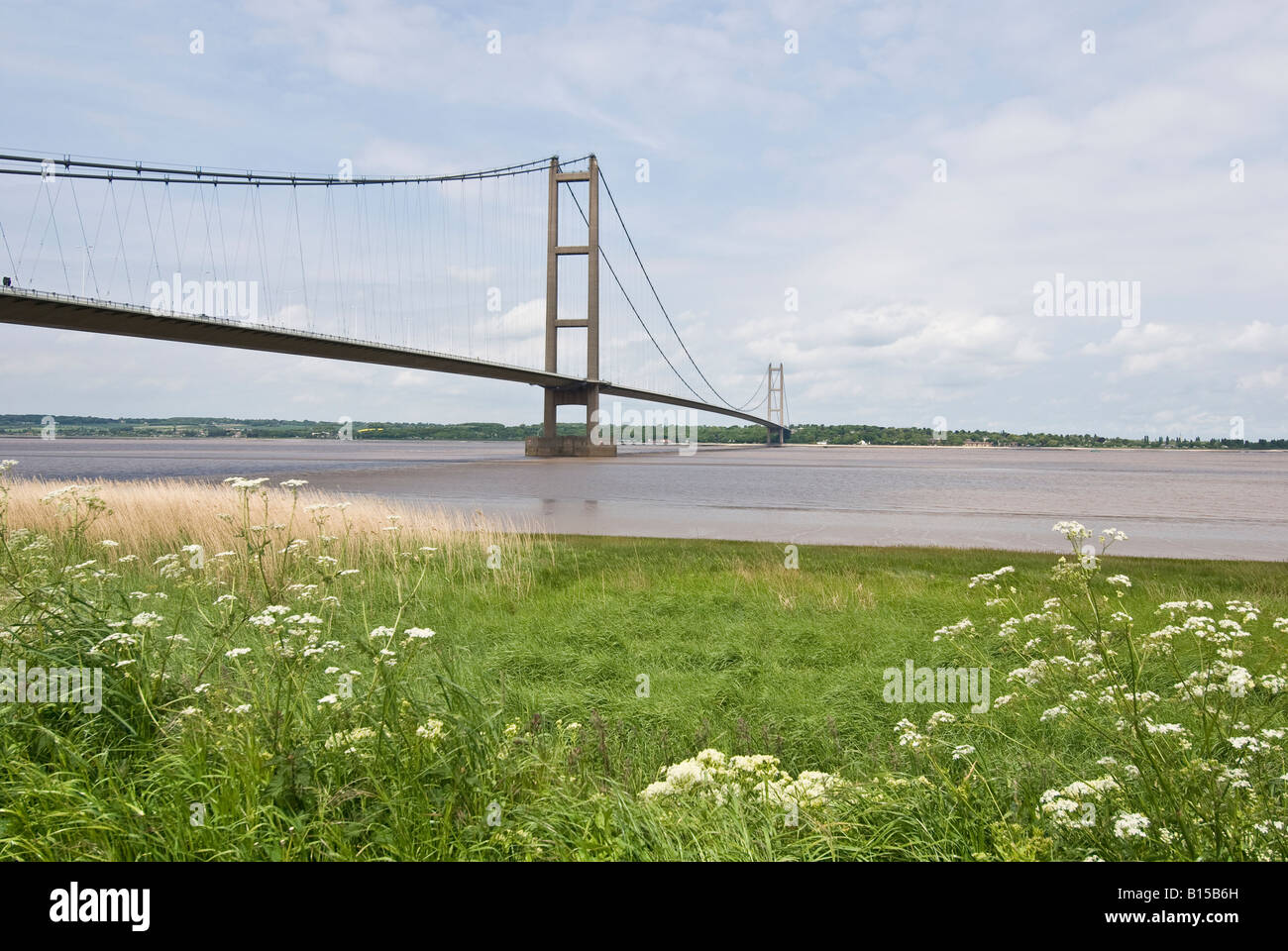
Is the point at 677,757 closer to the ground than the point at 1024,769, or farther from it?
closer to the ground

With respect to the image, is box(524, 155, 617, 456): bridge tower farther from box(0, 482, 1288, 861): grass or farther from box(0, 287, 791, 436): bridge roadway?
box(0, 482, 1288, 861): grass

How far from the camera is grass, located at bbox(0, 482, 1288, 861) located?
3.12 meters

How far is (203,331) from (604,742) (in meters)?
42.7

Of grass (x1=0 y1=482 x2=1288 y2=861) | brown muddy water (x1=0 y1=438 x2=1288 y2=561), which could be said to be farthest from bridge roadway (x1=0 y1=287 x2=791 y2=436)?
grass (x1=0 y1=482 x2=1288 y2=861)

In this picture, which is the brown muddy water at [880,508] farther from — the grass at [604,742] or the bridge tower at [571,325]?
the bridge tower at [571,325]

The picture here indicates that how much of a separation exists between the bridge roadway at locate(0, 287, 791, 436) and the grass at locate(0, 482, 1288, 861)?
3456 centimetres

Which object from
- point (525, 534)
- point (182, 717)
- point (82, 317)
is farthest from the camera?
point (82, 317)

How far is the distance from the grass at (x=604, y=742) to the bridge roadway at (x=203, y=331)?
34.6 metres

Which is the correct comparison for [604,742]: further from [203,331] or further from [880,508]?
[203,331]

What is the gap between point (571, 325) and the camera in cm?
7081

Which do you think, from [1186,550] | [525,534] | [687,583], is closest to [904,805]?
[687,583]
